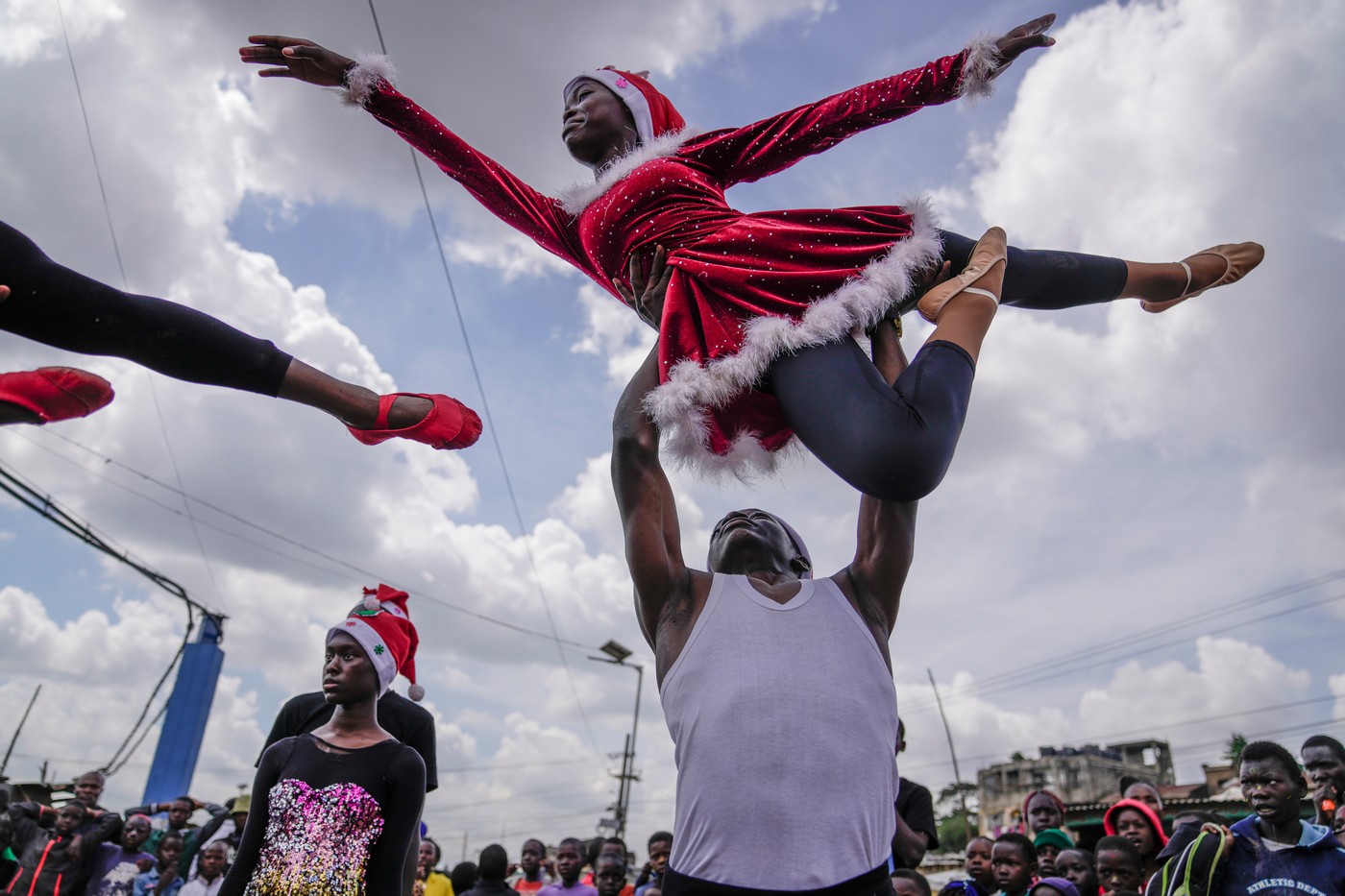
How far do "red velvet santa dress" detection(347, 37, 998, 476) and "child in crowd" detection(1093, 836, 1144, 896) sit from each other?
148 inches

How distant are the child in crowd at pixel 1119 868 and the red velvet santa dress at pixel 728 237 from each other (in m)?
3.75

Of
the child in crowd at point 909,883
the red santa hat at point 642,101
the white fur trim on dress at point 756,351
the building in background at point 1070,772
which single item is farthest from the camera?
the building in background at point 1070,772

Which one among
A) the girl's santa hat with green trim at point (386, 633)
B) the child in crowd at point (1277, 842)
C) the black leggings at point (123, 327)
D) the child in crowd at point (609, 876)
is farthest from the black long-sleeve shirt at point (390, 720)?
the child in crowd at point (609, 876)

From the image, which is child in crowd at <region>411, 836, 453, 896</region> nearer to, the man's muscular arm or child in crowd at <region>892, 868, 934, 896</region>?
child in crowd at <region>892, 868, 934, 896</region>

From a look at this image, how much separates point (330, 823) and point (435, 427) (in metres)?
1.23

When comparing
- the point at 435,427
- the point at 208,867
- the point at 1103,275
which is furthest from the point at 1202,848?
the point at 208,867

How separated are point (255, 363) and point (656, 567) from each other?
1130mm

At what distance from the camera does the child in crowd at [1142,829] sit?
5.26 metres

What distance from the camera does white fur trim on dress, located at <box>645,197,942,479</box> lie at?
2.25 metres

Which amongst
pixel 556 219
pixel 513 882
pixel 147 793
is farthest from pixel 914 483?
pixel 147 793

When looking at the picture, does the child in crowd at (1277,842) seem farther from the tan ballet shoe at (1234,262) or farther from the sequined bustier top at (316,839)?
the sequined bustier top at (316,839)

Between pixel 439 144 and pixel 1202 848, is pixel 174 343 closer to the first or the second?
pixel 439 144

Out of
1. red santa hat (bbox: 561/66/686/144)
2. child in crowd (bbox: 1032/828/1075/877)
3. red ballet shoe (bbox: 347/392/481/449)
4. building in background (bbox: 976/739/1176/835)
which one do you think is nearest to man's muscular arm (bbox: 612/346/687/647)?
red ballet shoe (bbox: 347/392/481/449)

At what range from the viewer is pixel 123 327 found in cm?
213
